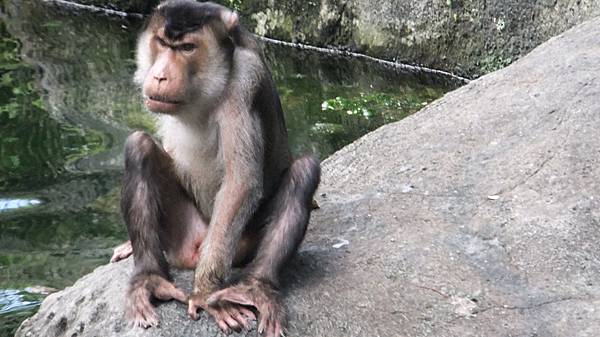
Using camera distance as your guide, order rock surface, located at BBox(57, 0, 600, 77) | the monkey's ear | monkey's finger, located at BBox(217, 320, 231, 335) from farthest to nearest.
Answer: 1. rock surface, located at BBox(57, 0, 600, 77)
2. the monkey's ear
3. monkey's finger, located at BBox(217, 320, 231, 335)

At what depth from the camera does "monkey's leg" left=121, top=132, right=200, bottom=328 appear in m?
4.69

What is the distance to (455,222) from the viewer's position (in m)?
5.69

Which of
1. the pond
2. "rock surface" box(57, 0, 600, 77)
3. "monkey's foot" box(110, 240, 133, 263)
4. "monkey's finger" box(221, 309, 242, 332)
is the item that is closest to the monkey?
"monkey's finger" box(221, 309, 242, 332)

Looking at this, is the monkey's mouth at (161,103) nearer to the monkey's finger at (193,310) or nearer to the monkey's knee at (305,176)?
the monkey's knee at (305,176)

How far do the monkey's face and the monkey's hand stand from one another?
0.88m

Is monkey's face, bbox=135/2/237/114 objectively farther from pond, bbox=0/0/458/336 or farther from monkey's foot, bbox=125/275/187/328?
pond, bbox=0/0/458/336

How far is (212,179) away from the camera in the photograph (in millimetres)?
5012

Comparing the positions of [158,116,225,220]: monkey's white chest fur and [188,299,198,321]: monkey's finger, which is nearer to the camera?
[188,299,198,321]: monkey's finger

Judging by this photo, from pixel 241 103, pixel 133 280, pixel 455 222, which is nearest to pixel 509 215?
pixel 455 222

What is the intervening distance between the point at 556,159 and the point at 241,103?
89.0 inches

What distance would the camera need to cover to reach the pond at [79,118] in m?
8.44

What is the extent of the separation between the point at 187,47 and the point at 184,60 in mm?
62

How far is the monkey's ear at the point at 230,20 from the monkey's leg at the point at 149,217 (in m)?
0.66

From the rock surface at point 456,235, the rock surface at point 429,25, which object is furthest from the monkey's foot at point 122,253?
the rock surface at point 429,25
